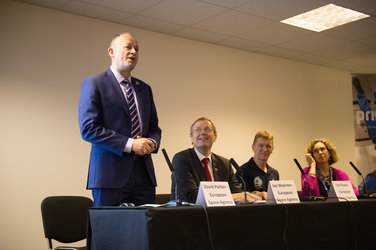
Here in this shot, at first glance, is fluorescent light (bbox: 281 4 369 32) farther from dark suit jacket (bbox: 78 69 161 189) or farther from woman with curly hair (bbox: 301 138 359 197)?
dark suit jacket (bbox: 78 69 161 189)

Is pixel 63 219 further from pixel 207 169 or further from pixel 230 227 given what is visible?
→ pixel 230 227

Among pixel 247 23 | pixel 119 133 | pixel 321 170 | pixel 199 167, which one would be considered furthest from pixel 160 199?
pixel 247 23

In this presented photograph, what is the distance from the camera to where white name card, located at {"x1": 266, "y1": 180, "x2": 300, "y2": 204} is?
2.09m

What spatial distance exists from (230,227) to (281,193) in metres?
0.49

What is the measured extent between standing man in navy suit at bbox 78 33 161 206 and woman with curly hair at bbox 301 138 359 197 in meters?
1.82

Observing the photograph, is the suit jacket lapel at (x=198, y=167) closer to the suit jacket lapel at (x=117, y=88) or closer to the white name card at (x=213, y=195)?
the suit jacket lapel at (x=117, y=88)

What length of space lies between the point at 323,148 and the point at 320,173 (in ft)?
0.86

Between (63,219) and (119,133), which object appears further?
(63,219)

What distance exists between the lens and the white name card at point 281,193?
209cm

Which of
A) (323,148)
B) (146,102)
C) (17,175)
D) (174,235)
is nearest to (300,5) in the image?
(323,148)

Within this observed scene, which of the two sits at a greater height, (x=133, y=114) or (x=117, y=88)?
(x=117, y=88)

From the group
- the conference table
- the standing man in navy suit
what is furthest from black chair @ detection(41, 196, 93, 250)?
the conference table

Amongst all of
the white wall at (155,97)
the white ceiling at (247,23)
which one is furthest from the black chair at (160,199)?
the white ceiling at (247,23)

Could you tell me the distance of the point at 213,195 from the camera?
1827 millimetres
